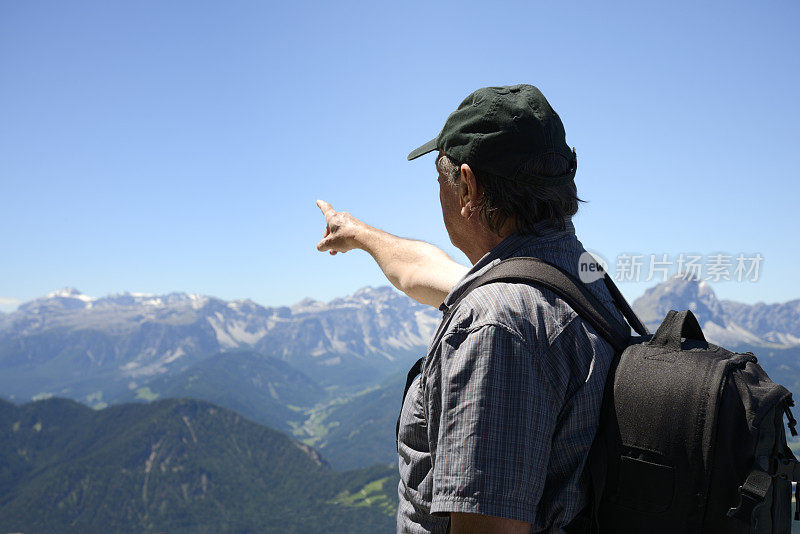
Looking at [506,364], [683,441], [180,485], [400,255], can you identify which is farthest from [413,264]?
[180,485]

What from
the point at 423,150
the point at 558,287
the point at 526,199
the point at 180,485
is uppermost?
the point at 423,150

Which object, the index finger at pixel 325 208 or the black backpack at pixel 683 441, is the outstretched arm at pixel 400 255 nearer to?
the index finger at pixel 325 208

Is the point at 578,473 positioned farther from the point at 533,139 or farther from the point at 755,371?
the point at 533,139

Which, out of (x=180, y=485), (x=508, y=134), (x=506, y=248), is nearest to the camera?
(x=508, y=134)

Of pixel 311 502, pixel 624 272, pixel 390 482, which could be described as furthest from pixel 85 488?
pixel 624 272

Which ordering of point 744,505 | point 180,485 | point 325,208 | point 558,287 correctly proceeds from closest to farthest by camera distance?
1. point 744,505
2. point 558,287
3. point 325,208
4. point 180,485

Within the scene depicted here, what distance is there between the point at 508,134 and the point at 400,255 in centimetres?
188

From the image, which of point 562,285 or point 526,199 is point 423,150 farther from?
point 562,285

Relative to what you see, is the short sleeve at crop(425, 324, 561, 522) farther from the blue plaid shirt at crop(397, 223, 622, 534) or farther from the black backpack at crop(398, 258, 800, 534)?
the black backpack at crop(398, 258, 800, 534)

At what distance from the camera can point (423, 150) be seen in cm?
253

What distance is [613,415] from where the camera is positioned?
70.6 inches

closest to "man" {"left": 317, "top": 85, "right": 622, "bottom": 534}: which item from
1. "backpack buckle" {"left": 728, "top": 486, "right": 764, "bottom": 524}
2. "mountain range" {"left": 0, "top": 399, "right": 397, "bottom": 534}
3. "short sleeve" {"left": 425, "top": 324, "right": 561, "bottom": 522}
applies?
"short sleeve" {"left": 425, "top": 324, "right": 561, "bottom": 522}

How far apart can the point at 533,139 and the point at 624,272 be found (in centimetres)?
340

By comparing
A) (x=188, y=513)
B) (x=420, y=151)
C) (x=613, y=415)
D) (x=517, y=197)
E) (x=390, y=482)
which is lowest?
(x=188, y=513)
